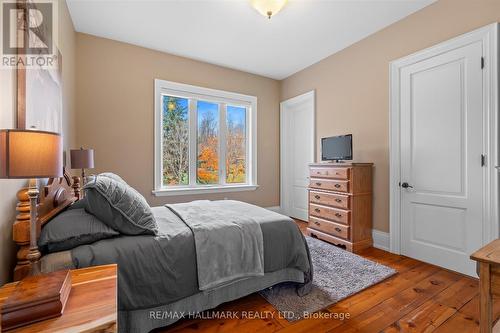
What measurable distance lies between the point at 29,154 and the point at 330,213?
10.0ft

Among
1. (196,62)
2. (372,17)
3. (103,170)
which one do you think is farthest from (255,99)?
(103,170)

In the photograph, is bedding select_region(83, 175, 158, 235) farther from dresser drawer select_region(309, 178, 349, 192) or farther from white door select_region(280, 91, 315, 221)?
white door select_region(280, 91, 315, 221)

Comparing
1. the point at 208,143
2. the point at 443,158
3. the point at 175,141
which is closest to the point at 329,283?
the point at 443,158

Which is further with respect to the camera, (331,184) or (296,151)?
(296,151)

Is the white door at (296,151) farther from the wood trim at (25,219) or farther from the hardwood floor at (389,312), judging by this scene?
the wood trim at (25,219)

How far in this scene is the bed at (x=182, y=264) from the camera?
4.54 ft

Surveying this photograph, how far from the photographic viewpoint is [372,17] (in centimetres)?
278

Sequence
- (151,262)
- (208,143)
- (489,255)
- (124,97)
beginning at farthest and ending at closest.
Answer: (208,143) → (124,97) → (151,262) → (489,255)

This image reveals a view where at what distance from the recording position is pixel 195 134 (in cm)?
398

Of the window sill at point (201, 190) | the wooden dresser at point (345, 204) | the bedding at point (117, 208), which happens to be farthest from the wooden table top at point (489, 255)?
the window sill at point (201, 190)

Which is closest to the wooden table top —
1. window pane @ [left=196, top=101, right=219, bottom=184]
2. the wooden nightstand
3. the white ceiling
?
the wooden nightstand

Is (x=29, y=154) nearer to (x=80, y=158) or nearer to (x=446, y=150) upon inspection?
(x=80, y=158)

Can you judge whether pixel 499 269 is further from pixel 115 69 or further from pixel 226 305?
pixel 115 69

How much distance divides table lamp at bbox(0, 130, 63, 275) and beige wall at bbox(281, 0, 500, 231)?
3252 millimetres
